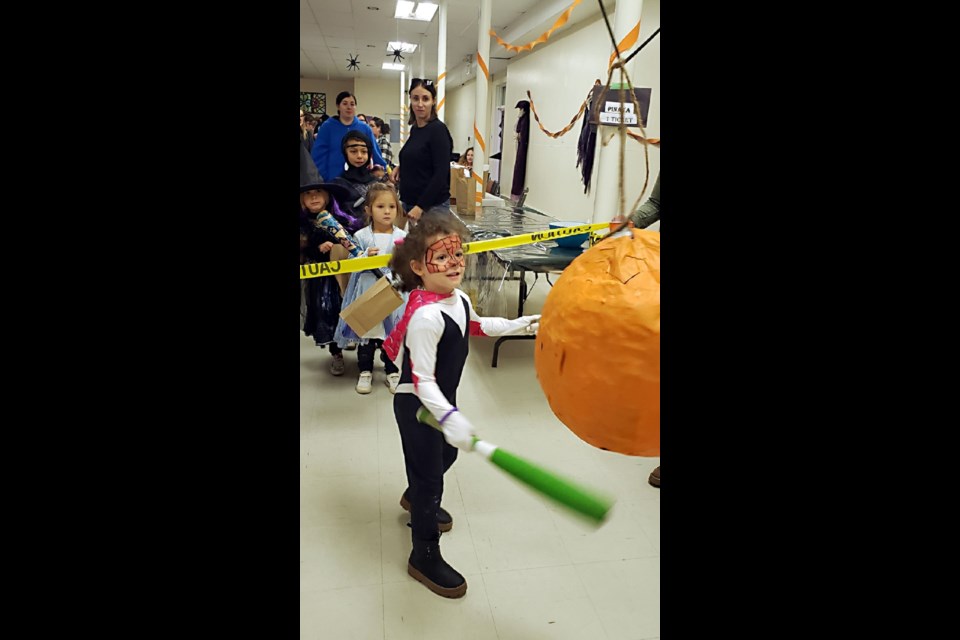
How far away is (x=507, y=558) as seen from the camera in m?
2.21

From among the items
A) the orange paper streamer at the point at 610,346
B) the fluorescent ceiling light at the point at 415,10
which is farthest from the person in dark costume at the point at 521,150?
the orange paper streamer at the point at 610,346

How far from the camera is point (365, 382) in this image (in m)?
3.61

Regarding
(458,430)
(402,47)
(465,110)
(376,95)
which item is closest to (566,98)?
(402,47)

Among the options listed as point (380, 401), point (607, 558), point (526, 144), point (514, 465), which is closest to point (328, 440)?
point (380, 401)

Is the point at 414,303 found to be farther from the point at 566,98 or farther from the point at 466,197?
the point at 566,98

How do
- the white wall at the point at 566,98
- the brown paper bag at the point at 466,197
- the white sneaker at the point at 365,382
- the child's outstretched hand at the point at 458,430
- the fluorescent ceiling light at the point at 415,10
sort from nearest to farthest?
the child's outstretched hand at the point at 458,430, the white sneaker at the point at 365,382, the white wall at the point at 566,98, the brown paper bag at the point at 466,197, the fluorescent ceiling light at the point at 415,10

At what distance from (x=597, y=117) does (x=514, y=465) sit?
64 cm

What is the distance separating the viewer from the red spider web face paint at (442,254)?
1.67m

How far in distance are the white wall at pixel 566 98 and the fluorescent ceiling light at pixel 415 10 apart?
1.79 meters

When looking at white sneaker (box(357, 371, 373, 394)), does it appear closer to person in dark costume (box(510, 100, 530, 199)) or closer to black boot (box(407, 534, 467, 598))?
black boot (box(407, 534, 467, 598))

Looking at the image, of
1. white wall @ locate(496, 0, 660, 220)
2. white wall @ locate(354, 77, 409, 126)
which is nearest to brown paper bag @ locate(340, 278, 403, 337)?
white wall @ locate(496, 0, 660, 220)

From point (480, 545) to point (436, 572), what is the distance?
29cm

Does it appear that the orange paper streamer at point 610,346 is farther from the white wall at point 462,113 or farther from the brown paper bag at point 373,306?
the white wall at point 462,113
